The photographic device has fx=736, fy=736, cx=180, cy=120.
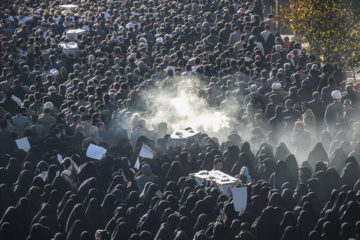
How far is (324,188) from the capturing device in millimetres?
13062

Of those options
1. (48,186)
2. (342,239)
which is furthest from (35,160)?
(342,239)

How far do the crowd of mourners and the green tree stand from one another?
46 centimetres

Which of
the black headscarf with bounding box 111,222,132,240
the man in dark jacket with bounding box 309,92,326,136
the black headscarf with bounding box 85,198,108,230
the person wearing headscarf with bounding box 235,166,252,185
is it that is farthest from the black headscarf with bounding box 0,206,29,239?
the man in dark jacket with bounding box 309,92,326,136

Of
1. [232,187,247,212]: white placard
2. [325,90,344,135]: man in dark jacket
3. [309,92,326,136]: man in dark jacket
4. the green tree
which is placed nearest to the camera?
[232,187,247,212]: white placard

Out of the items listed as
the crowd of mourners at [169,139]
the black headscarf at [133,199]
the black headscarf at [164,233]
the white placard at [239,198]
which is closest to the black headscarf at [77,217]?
the crowd of mourners at [169,139]

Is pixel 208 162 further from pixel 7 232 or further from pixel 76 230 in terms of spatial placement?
pixel 7 232

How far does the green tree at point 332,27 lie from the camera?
18.9 meters

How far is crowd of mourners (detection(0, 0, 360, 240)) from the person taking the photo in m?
11.8

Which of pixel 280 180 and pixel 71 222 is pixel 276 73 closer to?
pixel 280 180

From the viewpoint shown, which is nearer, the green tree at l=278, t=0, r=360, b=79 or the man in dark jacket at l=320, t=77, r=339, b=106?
the man in dark jacket at l=320, t=77, r=339, b=106

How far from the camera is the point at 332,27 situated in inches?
762

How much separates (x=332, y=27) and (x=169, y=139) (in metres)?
6.25

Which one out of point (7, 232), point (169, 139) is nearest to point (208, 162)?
point (169, 139)

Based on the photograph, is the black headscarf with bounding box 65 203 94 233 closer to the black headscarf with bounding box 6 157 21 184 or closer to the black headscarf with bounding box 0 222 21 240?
the black headscarf with bounding box 0 222 21 240
